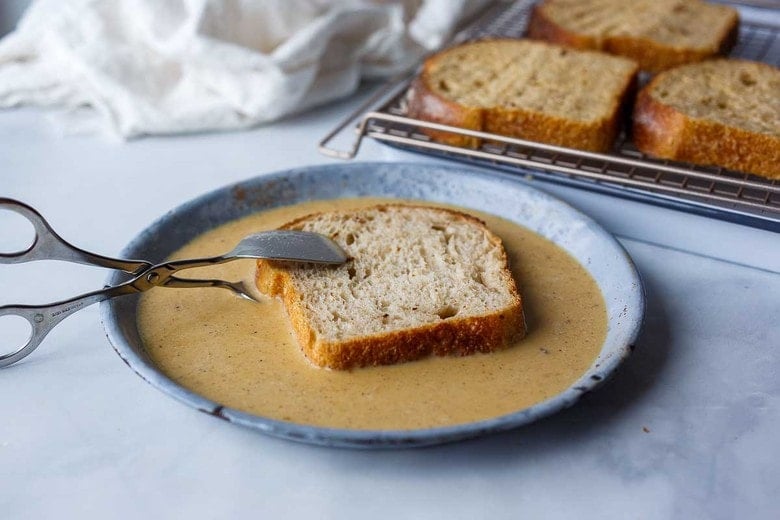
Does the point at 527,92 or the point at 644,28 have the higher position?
the point at 527,92

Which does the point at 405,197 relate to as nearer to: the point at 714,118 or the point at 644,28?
the point at 714,118

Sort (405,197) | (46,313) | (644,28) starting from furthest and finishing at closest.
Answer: (644,28) < (405,197) < (46,313)

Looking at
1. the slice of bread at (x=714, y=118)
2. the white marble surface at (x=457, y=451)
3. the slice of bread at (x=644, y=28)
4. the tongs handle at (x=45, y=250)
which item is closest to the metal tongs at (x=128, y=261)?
the tongs handle at (x=45, y=250)

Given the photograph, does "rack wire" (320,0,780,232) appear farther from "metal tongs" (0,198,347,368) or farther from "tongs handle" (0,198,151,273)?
"tongs handle" (0,198,151,273)

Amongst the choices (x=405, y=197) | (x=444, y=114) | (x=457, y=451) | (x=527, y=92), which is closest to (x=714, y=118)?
(x=527, y=92)

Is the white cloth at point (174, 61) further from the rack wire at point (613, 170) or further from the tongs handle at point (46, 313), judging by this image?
the tongs handle at point (46, 313)

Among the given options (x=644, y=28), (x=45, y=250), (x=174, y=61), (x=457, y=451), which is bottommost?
(x=644, y=28)

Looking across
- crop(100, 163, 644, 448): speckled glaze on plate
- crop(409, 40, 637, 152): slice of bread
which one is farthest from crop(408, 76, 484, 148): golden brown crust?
crop(100, 163, 644, 448): speckled glaze on plate
